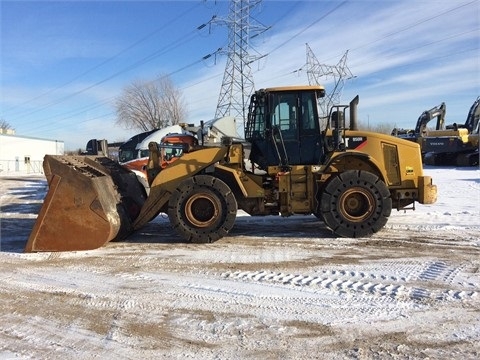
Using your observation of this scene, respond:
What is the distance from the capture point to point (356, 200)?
7715mm

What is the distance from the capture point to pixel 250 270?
5863 mm

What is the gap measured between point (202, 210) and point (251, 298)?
10.3ft

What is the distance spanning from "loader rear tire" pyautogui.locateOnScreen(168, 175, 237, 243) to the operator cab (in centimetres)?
105

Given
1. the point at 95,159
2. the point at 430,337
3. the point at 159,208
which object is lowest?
the point at 430,337

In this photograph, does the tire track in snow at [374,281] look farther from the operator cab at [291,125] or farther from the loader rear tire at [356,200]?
the operator cab at [291,125]

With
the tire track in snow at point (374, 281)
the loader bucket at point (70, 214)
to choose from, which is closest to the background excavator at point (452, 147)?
the tire track in snow at point (374, 281)

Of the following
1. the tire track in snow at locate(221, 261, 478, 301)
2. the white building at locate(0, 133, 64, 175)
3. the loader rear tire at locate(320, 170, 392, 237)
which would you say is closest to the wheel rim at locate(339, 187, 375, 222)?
the loader rear tire at locate(320, 170, 392, 237)

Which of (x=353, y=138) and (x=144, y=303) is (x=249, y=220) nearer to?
(x=353, y=138)

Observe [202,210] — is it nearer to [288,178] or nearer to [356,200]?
[288,178]

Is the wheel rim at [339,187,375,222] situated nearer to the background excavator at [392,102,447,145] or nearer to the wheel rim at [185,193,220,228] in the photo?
the wheel rim at [185,193,220,228]

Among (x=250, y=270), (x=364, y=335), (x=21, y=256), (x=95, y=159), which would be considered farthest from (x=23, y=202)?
(x=364, y=335)

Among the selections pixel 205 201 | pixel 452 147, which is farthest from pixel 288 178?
Answer: pixel 452 147

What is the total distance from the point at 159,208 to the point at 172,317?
3.67 metres

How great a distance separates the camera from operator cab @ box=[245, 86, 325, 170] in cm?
780
